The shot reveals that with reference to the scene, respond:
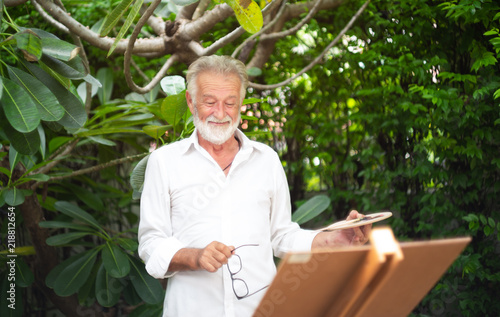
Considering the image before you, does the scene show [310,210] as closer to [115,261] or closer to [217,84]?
[115,261]

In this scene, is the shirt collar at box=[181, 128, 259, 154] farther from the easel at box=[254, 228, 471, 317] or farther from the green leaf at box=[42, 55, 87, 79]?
the easel at box=[254, 228, 471, 317]

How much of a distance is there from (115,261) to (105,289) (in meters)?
0.22

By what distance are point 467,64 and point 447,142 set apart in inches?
22.1

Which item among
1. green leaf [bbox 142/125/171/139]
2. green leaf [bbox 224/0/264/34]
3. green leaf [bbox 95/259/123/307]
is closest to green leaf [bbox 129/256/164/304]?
green leaf [bbox 95/259/123/307]

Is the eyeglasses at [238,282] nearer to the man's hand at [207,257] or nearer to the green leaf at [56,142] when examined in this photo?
the man's hand at [207,257]

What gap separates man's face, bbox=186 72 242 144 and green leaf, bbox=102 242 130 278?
3.85 feet

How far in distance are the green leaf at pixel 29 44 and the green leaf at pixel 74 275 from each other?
53.0 inches

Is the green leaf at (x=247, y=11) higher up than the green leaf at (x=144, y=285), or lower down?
higher up

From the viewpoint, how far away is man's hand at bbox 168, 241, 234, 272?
152cm

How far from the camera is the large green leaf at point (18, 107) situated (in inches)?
75.0

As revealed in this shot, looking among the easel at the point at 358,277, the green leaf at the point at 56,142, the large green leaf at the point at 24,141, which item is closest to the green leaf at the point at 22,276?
the green leaf at the point at 56,142

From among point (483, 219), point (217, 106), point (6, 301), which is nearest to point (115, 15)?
point (217, 106)

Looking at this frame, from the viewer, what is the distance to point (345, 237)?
70.4 inches

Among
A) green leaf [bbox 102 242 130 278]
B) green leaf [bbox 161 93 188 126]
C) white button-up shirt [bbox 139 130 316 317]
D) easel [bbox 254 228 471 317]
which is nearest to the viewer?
easel [bbox 254 228 471 317]
